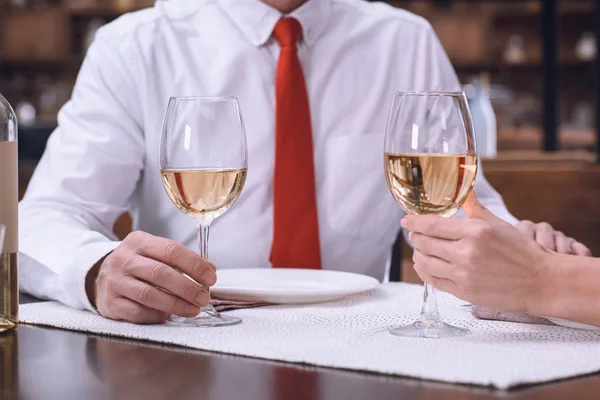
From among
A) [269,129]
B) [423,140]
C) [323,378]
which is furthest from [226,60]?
[323,378]

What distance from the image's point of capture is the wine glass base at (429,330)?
892 millimetres

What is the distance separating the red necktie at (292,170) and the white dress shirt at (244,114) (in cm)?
7

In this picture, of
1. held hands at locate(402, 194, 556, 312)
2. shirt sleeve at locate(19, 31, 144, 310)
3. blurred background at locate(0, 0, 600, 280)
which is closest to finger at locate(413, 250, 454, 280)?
held hands at locate(402, 194, 556, 312)

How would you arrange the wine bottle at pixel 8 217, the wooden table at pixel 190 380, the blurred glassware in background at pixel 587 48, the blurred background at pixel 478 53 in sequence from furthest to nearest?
the blurred glassware in background at pixel 587 48 < the blurred background at pixel 478 53 < the wine bottle at pixel 8 217 < the wooden table at pixel 190 380

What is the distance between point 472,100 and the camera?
303cm

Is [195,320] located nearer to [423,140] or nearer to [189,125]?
[189,125]

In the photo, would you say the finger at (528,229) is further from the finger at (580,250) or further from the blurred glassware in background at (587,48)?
the blurred glassware in background at (587,48)

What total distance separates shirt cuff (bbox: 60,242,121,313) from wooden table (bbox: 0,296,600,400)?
0.68 ft

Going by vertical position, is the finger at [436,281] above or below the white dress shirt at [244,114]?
below

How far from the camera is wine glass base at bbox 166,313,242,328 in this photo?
96 centimetres

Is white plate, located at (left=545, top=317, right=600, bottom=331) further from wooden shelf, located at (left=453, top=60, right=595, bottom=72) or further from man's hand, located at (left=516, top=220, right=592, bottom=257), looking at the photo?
wooden shelf, located at (left=453, top=60, right=595, bottom=72)

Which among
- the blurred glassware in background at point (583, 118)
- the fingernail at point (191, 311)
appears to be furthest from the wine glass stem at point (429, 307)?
the blurred glassware in background at point (583, 118)

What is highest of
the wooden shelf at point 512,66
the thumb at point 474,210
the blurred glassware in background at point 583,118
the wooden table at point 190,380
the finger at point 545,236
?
the wooden shelf at point 512,66

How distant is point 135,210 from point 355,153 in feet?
1.36
